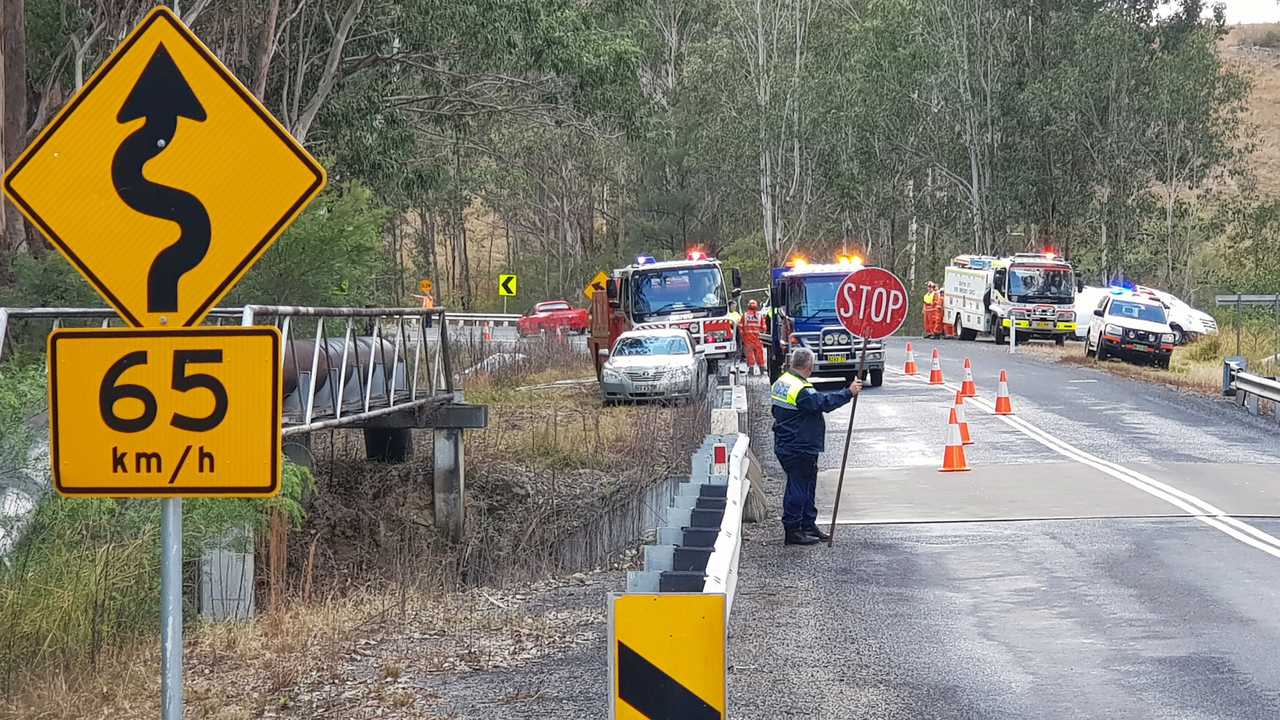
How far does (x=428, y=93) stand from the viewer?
36.3 meters

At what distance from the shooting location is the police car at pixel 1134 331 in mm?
36438

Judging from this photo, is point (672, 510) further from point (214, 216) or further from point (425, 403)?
point (425, 403)

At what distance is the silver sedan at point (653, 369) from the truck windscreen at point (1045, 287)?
17.7 metres

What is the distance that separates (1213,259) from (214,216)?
74.6 meters

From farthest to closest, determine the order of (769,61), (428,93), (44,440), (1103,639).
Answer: (769,61)
(428,93)
(44,440)
(1103,639)

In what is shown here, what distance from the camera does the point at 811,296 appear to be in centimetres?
3000

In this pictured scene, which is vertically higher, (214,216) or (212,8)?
(212,8)

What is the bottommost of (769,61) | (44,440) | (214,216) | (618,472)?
(618,472)

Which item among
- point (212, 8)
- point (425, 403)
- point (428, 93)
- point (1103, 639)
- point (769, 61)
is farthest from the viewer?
point (769, 61)

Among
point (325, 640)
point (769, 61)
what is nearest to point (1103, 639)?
point (325, 640)

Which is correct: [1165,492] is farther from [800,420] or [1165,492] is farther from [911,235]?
[911,235]

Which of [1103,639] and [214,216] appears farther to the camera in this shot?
[1103,639]

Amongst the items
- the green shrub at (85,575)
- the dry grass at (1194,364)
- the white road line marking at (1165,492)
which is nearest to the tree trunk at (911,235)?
the dry grass at (1194,364)

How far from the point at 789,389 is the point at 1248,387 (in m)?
15.6
